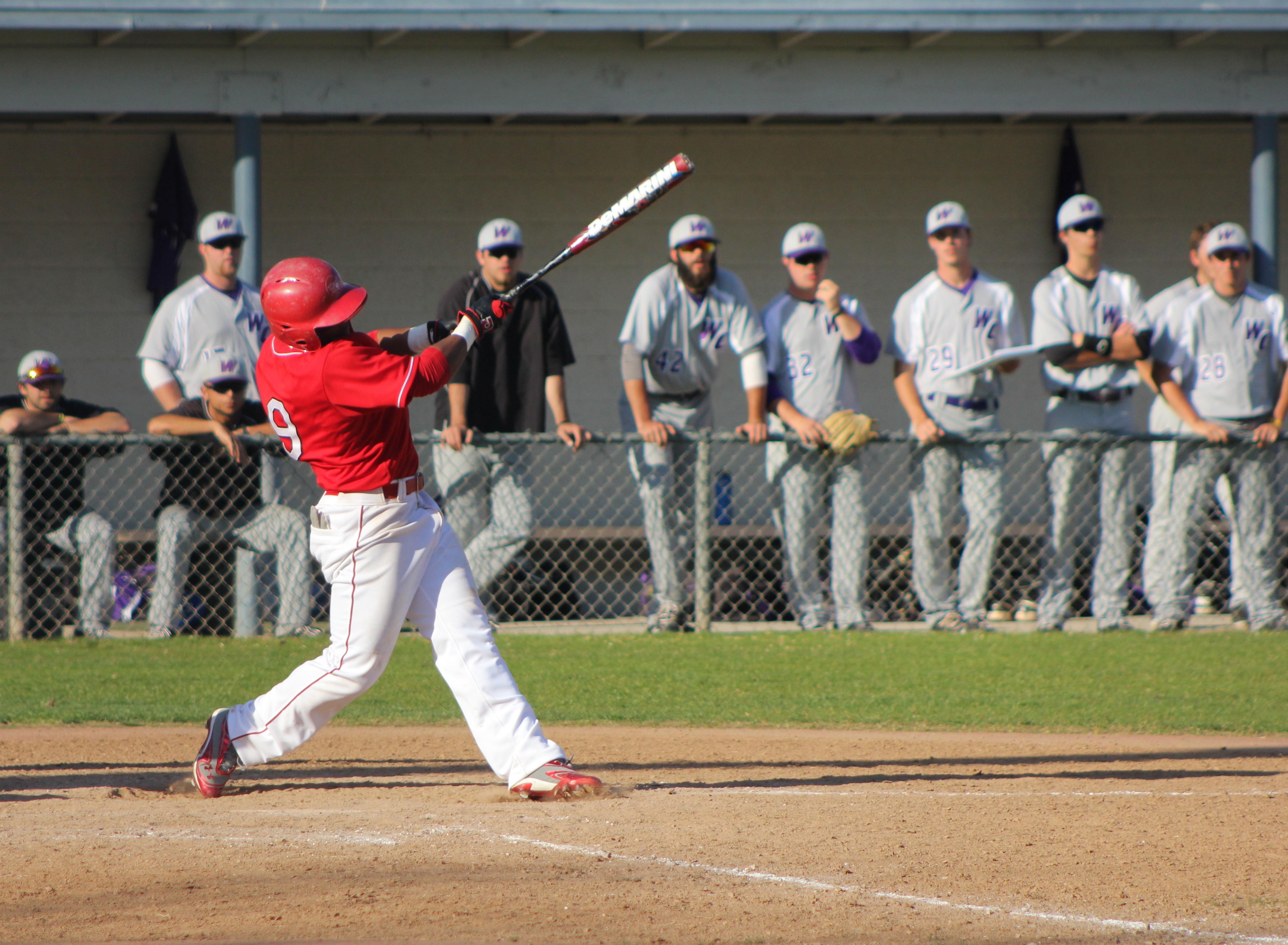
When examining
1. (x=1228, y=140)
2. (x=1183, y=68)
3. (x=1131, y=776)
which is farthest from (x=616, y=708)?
(x=1228, y=140)

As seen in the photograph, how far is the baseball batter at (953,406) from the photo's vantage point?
310 inches

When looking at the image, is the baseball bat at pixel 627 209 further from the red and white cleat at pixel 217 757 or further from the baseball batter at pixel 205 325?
the baseball batter at pixel 205 325

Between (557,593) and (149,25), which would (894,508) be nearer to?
(557,593)

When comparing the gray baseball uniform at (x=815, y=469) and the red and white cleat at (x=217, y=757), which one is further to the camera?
the gray baseball uniform at (x=815, y=469)

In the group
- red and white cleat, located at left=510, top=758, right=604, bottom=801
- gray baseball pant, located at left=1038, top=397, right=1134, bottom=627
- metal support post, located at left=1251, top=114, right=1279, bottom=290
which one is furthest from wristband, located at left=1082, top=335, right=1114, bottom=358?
red and white cleat, located at left=510, top=758, right=604, bottom=801

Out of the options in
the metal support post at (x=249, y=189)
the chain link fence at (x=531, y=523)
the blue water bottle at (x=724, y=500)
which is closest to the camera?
the chain link fence at (x=531, y=523)

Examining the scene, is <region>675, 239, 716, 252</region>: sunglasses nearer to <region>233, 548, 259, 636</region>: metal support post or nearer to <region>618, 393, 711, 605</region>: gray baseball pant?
<region>618, 393, 711, 605</region>: gray baseball pant

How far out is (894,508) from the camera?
11102 mm

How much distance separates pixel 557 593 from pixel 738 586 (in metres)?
1.47

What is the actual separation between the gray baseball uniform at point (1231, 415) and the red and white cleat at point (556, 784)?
4.91 meters

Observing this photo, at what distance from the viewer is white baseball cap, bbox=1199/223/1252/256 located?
809 centimetres

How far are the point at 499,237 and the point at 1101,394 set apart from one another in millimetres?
3627

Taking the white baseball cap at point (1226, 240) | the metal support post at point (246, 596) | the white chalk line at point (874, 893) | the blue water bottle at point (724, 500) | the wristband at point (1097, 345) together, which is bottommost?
the white chalk line at point (874, 893)

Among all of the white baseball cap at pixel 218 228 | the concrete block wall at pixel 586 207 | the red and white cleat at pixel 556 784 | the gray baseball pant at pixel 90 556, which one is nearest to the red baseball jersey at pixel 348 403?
the red and white cleat at pixel 556 784
